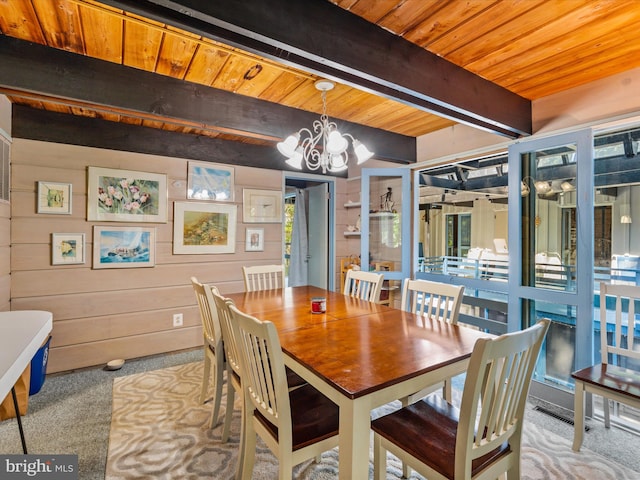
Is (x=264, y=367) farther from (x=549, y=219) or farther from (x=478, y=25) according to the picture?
(x=549, y=219)

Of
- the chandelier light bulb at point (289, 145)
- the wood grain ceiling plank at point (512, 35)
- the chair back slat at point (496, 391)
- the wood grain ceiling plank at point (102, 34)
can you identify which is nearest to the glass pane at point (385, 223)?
the chandelier light bulb at point (289, 145)

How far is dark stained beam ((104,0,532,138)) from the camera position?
4.19 feet

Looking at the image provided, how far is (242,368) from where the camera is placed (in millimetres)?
1550

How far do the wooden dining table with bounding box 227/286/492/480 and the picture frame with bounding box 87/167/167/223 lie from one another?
188 centimetres

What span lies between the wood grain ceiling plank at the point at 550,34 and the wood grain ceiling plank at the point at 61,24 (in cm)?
223

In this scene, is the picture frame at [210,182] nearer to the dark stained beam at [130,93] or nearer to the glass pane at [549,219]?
the dark stained beam at [130,93]

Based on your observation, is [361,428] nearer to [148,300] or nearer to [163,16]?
[163,16]

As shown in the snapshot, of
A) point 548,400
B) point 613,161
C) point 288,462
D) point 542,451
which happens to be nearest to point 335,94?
point 288,462

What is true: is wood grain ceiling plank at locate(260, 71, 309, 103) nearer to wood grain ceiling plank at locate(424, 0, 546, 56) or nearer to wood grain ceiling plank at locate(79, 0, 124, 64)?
wood grain ceiling plank at locate(424, 0, 546, 56)

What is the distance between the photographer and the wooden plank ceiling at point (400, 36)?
1515 mm

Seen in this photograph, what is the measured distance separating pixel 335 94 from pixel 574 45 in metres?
1.48

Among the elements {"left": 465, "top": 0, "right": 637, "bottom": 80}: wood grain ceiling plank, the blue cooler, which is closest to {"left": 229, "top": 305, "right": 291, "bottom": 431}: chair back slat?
{"left": 465, "top": 0, "right": 637, "bottom": 80}: wood grain ceiling plank

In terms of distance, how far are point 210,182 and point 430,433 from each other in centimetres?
328

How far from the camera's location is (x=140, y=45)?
188 cm
